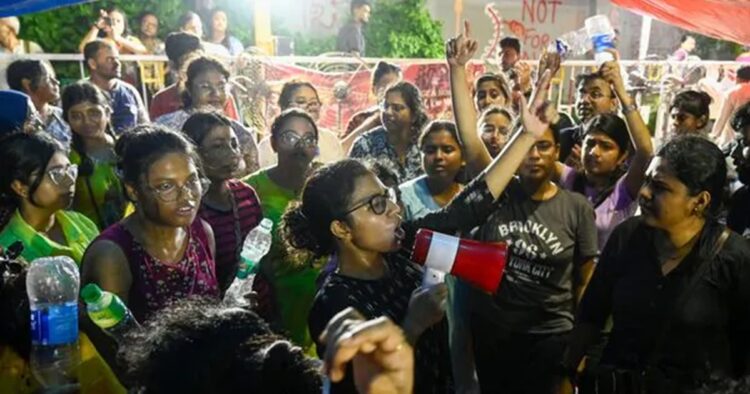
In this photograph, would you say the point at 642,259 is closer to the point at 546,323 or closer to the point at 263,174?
the point at 546,323

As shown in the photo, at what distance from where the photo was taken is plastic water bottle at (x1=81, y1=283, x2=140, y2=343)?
2.04m

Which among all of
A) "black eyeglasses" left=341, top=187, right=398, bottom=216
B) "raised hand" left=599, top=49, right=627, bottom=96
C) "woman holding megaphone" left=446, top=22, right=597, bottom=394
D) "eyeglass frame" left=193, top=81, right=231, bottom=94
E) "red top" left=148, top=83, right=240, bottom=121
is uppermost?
"raised hand" left=599, top=49, right=627, bottom=96

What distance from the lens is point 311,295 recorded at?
127 inches

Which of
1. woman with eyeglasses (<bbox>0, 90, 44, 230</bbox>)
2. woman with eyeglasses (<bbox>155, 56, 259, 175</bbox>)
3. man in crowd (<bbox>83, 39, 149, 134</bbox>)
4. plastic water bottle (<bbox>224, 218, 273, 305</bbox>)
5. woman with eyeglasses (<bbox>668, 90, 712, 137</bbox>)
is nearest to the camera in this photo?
plastic water bottle (<bbox>224, 218, 273, 305</bbox>)

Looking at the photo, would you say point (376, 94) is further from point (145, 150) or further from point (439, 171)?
point (145, 150)

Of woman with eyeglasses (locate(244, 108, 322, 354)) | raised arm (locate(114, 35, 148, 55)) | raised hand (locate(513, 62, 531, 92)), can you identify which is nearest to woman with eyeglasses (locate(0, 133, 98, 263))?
woman with eyeglasses (locate(244, 108, 322, 354))

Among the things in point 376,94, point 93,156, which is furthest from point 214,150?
point 376,94

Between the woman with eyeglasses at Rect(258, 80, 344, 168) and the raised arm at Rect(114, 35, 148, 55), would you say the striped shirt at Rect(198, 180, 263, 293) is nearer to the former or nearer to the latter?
the woman with eyeglasses at Rect(258, 80, 344, 168)

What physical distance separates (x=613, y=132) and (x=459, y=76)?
108 centimetres

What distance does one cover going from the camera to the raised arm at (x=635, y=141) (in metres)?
3.61

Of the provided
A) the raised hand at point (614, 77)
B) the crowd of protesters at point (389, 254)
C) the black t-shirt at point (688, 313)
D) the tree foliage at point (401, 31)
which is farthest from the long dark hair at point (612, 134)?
the tree foliage at point (401, 31)

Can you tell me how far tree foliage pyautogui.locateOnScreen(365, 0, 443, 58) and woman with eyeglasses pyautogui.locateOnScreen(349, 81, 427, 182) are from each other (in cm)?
641

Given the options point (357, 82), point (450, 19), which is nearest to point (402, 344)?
point (357, 82)

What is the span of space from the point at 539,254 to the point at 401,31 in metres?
8.35
